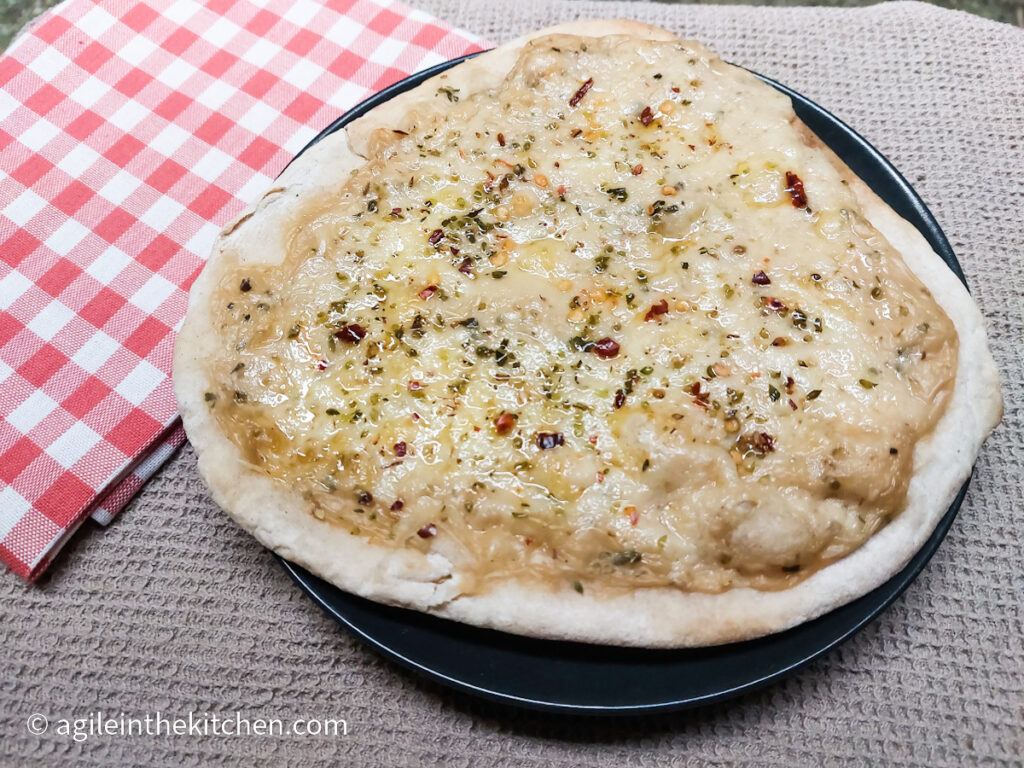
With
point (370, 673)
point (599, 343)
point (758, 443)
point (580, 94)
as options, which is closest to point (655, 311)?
point (599, 343)

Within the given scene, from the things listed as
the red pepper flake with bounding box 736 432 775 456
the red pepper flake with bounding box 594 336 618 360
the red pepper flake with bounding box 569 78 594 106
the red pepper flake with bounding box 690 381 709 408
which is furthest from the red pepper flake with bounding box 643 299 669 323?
the red pepper flake with bounding box 569 78 594 106

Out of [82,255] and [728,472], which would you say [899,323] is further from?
[82,255]

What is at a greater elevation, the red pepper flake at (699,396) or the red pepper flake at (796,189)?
the red pepper flake at (796,189)

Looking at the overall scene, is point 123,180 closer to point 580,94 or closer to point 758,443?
point 580,94

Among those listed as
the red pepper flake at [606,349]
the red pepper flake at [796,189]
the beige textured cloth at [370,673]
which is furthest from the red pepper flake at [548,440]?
the red pepper flake at [796,189]

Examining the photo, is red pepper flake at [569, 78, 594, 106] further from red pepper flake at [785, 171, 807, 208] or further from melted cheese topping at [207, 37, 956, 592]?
red pepper flake at [785, 171, 807, 208]

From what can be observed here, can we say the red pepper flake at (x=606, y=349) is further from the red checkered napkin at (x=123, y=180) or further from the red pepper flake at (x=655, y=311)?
the red checkered napkin at (x=123, y=180)

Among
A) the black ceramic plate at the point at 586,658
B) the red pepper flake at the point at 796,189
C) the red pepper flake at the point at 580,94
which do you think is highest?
the red pepper flake at the point at 580,94
